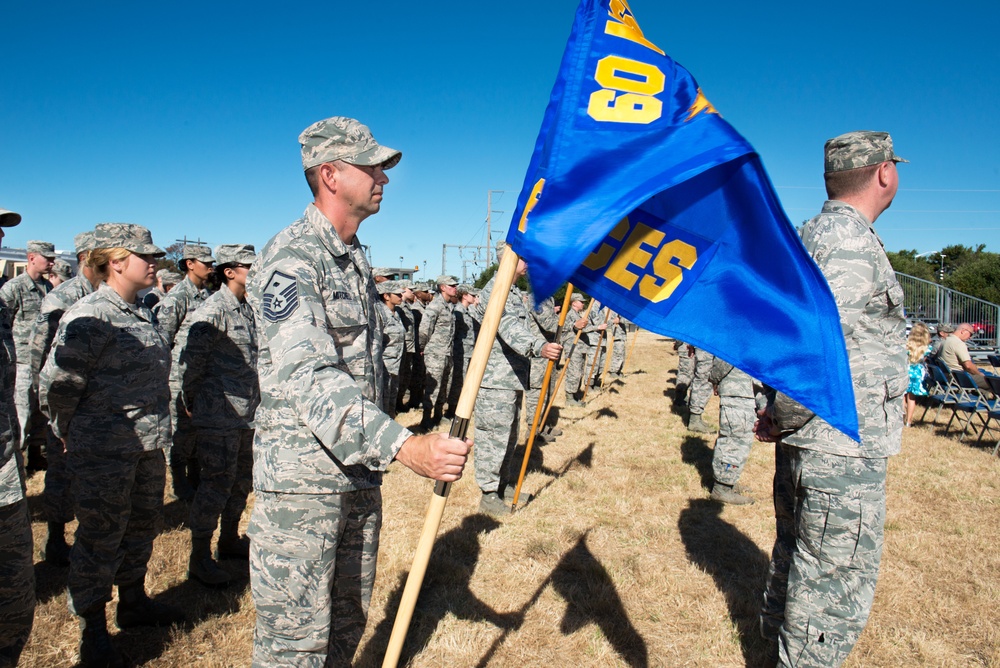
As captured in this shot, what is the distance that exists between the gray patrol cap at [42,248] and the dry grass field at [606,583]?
3.76m

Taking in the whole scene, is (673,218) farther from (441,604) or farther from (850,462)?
(441,604)

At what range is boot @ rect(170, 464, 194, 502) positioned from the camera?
5945 millimetres

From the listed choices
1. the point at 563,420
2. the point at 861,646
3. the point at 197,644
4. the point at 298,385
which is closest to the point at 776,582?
the point at 861,646

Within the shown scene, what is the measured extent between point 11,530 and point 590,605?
347 cm

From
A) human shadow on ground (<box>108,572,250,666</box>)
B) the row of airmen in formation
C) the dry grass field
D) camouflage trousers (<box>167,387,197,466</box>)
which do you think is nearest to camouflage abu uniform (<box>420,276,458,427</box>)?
the dry grass field

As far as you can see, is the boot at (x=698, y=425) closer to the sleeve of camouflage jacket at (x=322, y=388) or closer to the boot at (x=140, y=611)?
the boot at (x=140, y=611)

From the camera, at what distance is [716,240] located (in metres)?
2.18

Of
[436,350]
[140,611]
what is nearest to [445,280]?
[436,350]

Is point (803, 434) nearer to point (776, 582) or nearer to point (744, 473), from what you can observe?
point (776, 582)

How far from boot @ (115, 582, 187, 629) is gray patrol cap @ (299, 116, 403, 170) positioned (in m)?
3.12

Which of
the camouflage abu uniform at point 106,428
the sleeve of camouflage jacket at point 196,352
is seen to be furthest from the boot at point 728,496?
the camouflage abu uniform at point 106,428

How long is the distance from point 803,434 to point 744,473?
17.0 ft

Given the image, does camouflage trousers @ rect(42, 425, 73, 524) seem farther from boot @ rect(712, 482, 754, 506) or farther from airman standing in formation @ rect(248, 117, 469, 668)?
boot @ rect(712, 482, 754, 506)

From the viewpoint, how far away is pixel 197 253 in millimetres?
6484
